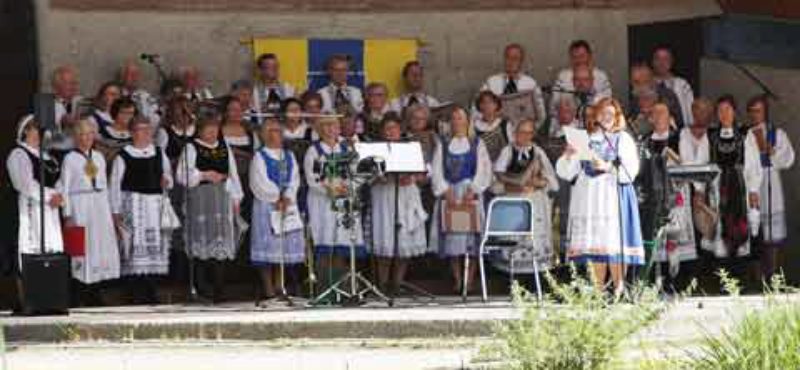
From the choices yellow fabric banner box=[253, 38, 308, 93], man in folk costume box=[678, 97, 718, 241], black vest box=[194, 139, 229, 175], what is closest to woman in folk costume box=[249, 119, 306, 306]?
black vest box=[194, 139, 229, 175]

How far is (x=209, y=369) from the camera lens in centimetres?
1255

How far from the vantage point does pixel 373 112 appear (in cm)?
1769

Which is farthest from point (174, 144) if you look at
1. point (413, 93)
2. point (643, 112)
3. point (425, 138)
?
point (643, 112)

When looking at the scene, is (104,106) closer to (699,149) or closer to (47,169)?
(47,169)

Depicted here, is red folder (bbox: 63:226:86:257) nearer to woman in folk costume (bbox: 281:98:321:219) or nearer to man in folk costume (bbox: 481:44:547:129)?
woman in folk costume (bbox: 281:98:321:219)

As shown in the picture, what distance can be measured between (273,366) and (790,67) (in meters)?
8.11

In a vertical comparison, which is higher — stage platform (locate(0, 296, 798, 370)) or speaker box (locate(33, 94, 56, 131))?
speaker box (locate(33, 94, 56, 131))

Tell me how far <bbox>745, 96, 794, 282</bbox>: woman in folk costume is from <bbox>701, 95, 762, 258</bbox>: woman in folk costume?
14 centimetres

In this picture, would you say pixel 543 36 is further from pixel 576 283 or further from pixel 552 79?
pixel 576 283

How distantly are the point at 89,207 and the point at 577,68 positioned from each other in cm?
462

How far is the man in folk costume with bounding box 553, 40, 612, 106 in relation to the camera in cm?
1802

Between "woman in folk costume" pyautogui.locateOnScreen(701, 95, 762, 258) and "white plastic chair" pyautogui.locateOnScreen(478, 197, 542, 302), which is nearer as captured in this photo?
"white plastic chair" pyautogui.locateOnScreen(478, 197, 542, 302)

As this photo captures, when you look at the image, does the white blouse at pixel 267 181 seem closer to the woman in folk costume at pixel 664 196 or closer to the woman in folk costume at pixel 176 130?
the woman in folk costume at pixel 176 130

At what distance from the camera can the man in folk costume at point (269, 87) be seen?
17.9 meters
